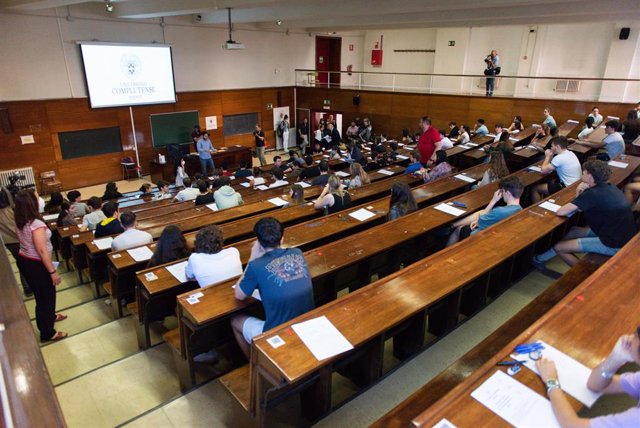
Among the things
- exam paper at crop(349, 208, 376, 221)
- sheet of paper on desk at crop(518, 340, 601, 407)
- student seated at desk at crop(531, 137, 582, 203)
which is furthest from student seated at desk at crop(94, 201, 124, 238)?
student seated at desk at crop(531, 137, 582, 203)

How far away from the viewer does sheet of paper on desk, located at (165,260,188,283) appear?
3.28 m

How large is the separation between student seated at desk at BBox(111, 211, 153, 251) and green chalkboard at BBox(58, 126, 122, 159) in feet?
25.3

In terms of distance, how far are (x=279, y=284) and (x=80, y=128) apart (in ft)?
33.5

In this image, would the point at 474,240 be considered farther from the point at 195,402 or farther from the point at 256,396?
the point at 195,402

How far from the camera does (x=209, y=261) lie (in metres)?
3.08

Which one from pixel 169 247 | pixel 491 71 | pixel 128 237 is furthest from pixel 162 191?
pixel 491 71

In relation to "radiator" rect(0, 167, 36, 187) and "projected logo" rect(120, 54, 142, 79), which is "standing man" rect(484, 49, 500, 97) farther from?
"radiator" rect(0, 167, 36, 187)

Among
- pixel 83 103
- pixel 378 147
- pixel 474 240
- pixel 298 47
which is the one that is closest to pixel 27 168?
pixel 83 103

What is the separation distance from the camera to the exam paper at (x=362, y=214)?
452 cm

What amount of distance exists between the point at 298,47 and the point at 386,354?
13740 mm

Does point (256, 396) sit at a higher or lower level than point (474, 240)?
lower

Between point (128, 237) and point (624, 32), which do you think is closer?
point (128, 237)

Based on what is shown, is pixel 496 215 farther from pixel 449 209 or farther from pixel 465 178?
pixel 465 178

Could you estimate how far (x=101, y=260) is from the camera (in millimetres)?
4457
